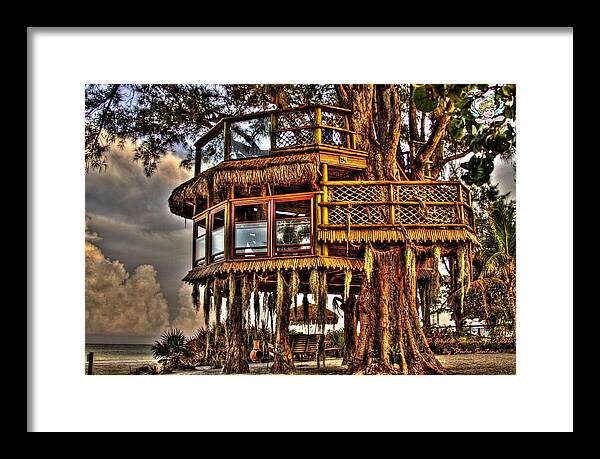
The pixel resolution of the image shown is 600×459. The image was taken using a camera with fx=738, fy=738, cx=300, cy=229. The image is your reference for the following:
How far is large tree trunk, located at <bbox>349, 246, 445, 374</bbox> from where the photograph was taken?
419 inches

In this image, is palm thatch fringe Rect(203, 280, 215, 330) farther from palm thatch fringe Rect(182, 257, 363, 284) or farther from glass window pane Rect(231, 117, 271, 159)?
glass window pane Rect(231, 117, 271, 159)

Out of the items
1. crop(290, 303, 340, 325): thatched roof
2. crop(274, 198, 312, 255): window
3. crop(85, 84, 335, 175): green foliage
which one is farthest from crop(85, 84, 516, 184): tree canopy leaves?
crop(290, 303, 340, 325): thatched roof

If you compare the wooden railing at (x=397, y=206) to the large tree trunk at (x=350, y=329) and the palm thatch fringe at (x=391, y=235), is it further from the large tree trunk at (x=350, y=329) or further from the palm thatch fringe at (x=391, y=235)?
the large tree trunk at (x=350, y=329)

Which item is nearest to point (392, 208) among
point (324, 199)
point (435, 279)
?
point (324, 199)

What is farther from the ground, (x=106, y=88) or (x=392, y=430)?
(x=106, y=88)

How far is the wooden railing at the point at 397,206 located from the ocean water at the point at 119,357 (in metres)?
3.09
